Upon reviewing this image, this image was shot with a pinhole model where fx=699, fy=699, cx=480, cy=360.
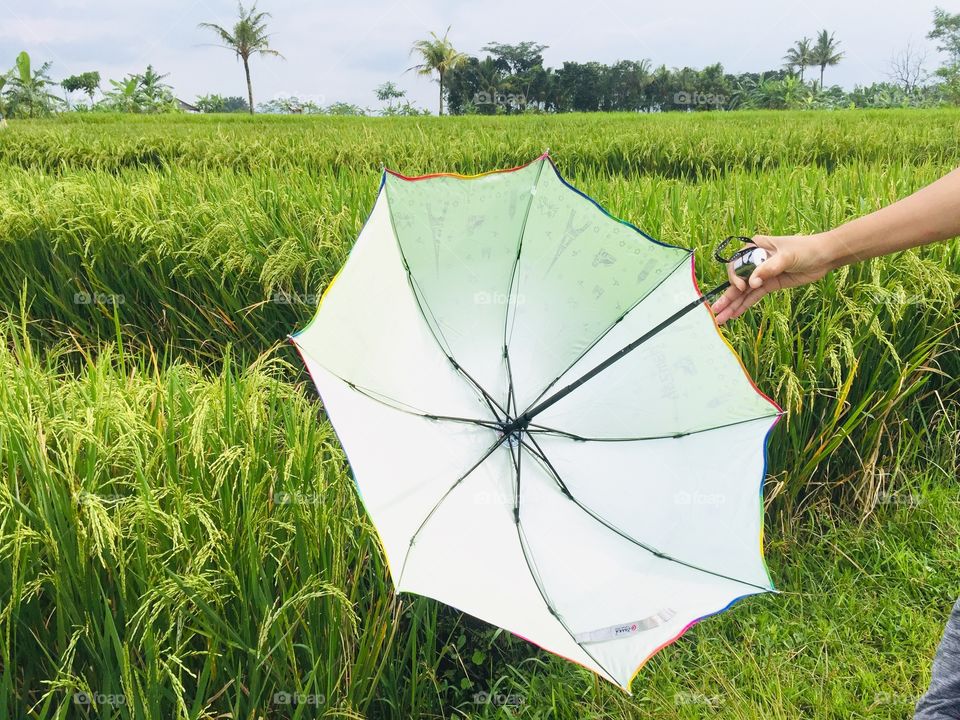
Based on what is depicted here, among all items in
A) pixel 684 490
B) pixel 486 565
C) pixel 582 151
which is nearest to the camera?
pixel 486 565

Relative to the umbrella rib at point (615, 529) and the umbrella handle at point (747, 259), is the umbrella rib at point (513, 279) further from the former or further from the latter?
the umbrella handle at point (747, 259)

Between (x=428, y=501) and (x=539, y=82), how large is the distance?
58880 millimetres

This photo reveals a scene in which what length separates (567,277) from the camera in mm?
1778

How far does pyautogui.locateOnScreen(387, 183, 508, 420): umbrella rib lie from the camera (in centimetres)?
177

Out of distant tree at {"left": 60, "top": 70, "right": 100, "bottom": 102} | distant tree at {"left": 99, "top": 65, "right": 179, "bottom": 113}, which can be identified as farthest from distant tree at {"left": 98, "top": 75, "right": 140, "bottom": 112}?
distant tree at {"left": 60, "top": 70, "right": 100, "bottom": 102}

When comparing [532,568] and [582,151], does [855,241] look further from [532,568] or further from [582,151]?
[582,151]

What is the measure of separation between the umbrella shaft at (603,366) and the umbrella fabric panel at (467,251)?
0.28 feet

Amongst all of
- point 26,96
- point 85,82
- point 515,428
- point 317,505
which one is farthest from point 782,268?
point 85,82

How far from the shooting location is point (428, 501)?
1.57 m

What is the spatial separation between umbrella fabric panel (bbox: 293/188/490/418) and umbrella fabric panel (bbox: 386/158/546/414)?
0.04 metres

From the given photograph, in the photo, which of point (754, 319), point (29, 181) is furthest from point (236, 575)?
point (29, 181)

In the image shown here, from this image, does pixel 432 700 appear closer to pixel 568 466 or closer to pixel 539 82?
pixel 568 466

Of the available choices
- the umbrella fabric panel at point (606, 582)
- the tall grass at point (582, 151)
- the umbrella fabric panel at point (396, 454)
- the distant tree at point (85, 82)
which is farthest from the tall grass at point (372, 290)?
the distant tree at point (85, 82)

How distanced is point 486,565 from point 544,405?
0.40 m
